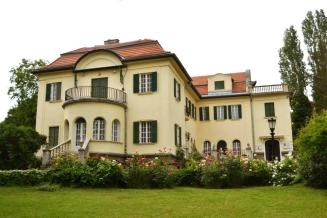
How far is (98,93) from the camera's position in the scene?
24219 mm

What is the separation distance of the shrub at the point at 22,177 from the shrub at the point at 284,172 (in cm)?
1021

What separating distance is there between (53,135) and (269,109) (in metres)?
20.4

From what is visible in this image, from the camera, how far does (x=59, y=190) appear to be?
13.9 metres

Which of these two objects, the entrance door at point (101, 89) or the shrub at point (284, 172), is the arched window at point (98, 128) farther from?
the shrub at point (284, 172)

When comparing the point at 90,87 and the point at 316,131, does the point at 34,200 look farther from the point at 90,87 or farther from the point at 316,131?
the point at 90,87

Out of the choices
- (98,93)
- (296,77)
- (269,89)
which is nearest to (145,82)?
(98,93)

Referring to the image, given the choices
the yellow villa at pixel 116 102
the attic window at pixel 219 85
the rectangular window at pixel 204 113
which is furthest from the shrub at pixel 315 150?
the attic window at pixel 219 85

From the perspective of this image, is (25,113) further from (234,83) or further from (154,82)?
(234,83)

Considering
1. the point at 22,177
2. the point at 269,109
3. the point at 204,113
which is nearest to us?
the point at 22,177

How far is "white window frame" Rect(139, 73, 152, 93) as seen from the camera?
2442 centimetres

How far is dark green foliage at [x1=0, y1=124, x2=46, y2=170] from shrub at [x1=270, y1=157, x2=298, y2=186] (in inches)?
499

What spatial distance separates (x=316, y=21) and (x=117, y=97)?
2787cm

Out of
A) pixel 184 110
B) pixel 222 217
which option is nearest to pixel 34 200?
pixel 222 217

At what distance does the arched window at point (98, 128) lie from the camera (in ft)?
74.4
